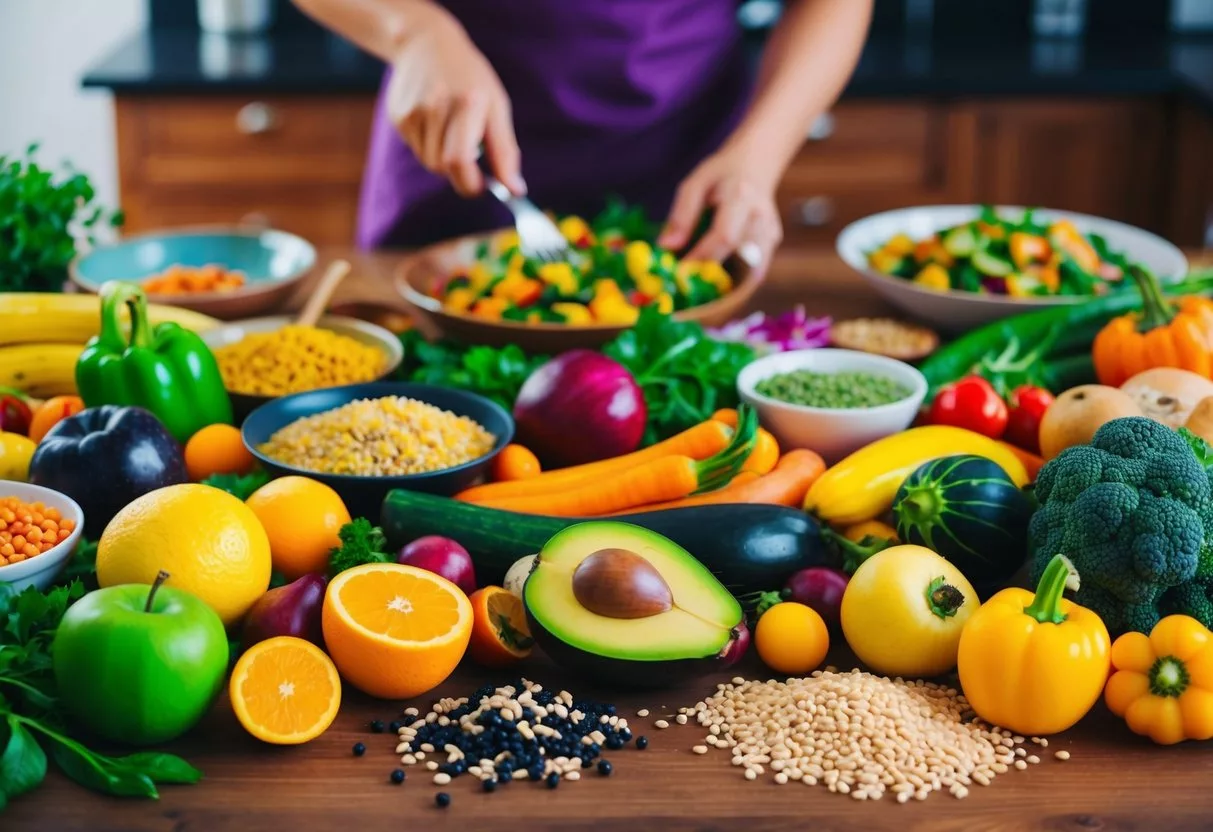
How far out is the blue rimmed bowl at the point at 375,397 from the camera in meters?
1.61

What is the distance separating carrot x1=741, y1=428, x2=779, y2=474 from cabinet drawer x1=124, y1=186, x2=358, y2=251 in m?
2.54

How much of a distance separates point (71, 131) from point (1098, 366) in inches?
153

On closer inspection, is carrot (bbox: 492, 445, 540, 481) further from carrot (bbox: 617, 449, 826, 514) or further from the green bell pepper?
the green bell pepper

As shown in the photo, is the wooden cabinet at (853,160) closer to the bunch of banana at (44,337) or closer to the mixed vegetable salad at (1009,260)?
the mixed vegetable salad at (1009,260)

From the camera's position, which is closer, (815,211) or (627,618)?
(627,618)

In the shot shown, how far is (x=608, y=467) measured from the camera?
1715mm

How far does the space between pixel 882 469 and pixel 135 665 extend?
0.87m

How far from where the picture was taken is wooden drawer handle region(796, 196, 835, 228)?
13.1ft

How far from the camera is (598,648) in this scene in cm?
132

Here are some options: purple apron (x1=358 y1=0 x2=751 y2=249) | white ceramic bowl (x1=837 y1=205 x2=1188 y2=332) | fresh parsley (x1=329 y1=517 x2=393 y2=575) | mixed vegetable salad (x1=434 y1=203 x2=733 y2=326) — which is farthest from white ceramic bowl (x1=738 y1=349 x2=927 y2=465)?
purple apron (x1=358 y1=0 x2=751 y2=249)

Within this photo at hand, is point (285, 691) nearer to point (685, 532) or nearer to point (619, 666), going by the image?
point (619, 666)

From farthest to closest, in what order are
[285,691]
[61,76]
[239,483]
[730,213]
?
[61,76] → [730,213] → [239,483] → [285,691]

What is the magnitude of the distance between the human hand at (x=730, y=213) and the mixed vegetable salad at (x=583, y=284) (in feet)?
0.15

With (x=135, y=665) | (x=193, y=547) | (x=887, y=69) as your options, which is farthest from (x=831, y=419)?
(x=887, y=69)
